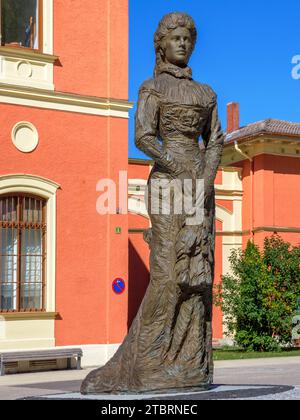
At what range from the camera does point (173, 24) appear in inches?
322

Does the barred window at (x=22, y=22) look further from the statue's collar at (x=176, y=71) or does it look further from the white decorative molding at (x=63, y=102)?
the statue's collar at (x=176, y=71)

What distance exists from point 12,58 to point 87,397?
10919 mm

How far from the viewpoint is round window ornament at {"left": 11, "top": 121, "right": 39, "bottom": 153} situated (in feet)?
55.5

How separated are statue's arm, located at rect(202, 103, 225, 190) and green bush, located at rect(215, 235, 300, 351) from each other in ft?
44.1

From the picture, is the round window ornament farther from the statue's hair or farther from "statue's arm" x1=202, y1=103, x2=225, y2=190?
"statue's arm" x1=202, y1=103, x2=225, y2=190

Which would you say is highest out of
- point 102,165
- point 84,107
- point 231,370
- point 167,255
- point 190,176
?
point 84,107

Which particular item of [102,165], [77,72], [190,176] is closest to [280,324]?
[102,165]

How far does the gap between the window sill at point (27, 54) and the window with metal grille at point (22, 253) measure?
2.78 m

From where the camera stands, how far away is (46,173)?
56.7ft

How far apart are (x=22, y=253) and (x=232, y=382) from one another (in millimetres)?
6168

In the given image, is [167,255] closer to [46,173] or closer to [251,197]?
[46,173]

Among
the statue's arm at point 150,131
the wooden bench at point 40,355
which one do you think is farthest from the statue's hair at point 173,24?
the wooden bench at point 40,355

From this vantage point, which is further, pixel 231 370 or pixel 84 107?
pixel 84 107

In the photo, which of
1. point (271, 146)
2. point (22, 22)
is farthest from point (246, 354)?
point (22, 22)
